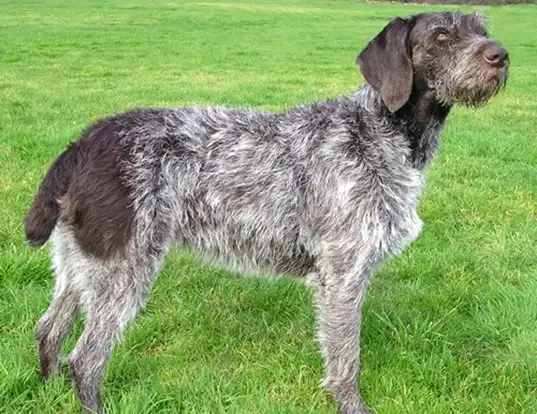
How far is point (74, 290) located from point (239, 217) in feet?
3.79

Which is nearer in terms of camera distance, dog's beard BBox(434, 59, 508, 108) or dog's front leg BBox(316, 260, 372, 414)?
dog's beard BBox(434, 59, 508, 108)

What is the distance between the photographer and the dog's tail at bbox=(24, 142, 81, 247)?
4008 millimetres

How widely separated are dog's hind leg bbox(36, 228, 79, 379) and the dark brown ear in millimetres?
2305

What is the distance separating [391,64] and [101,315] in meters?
2.41

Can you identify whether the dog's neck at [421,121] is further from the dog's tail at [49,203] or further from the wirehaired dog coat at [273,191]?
the dog's tail at [49,203]

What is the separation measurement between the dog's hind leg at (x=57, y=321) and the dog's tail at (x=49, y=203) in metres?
0.25

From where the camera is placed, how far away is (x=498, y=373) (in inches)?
179

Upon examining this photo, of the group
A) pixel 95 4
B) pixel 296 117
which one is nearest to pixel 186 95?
pixel 296 117

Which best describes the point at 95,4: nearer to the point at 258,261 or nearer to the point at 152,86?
the point at 152,86

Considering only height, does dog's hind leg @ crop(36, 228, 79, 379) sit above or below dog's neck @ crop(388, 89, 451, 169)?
below

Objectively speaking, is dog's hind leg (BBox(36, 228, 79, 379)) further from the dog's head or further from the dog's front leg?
the dog's head

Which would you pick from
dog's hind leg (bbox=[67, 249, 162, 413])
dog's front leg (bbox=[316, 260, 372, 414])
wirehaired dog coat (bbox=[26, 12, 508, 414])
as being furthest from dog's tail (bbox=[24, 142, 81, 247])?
dog's front leg (bbox=[316, 260, 372, 414])

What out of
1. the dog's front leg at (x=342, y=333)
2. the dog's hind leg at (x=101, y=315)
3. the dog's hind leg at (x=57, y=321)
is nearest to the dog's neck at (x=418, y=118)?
the dog's front leg at (x=342, y=333)

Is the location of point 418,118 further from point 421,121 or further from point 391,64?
point 391,64
